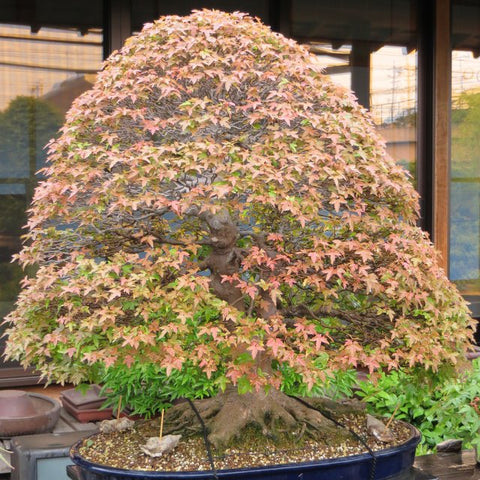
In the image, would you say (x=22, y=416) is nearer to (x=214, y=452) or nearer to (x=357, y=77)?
(x=214, y=452)

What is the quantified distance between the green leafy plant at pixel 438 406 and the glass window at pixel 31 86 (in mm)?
2054

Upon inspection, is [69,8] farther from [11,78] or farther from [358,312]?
[358,312]

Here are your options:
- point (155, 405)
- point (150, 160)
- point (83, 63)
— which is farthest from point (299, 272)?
point (83, 63)

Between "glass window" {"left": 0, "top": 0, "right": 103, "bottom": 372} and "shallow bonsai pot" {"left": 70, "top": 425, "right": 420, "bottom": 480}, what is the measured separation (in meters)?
2.43

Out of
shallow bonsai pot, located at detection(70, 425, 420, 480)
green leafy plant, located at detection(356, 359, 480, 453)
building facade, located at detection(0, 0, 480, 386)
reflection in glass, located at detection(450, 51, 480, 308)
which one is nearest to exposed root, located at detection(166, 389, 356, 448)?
shallow bonsai pot, located at detection(70, 425, 420, 480)

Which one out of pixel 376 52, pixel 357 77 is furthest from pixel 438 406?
pixel 376 52

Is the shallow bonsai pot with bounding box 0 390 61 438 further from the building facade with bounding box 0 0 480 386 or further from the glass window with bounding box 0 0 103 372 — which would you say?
the glass window with bounding box 0 0 103 372

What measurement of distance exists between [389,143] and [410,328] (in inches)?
126

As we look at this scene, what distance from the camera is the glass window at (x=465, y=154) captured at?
544cm

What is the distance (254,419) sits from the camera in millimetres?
2447

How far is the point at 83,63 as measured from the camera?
15.5 feet

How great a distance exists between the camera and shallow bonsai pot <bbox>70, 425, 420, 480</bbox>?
7.02 ft

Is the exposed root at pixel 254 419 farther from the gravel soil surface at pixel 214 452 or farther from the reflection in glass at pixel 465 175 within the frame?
the reflection in glass at pixel 465 175

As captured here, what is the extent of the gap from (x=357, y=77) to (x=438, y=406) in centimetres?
235
